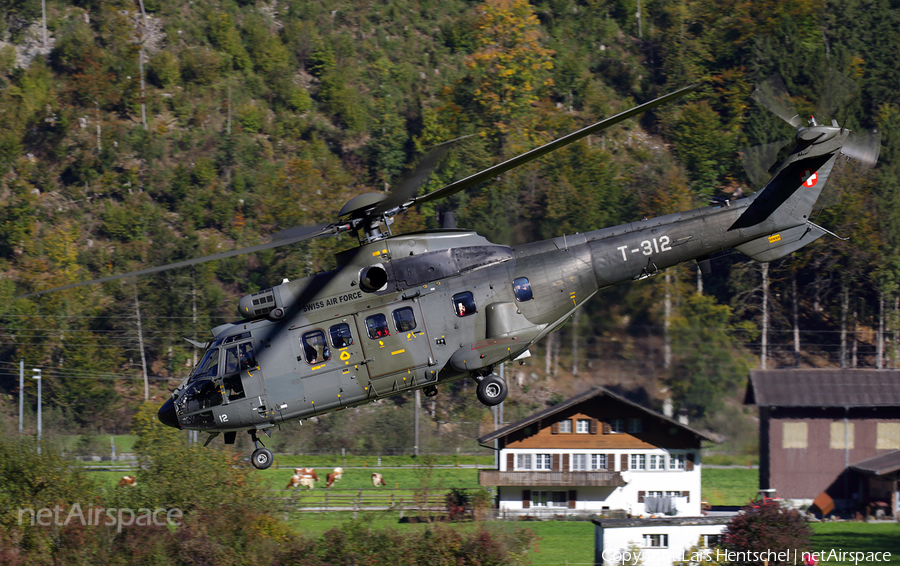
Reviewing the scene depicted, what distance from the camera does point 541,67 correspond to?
10644 centimetres

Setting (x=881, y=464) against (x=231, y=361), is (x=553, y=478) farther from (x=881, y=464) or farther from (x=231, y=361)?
(x=231, y=361)

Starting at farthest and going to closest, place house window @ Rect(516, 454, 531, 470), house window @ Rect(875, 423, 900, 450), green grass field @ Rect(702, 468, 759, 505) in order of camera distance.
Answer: green grass field @ Rect(702, 468, 759, 505) < house window @ Rect(875, 423, 900, 450) < house window @ Rect(516, 454, 531, 470)

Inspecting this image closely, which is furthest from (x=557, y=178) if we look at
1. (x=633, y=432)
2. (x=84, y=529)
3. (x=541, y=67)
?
(x=84, y=529)

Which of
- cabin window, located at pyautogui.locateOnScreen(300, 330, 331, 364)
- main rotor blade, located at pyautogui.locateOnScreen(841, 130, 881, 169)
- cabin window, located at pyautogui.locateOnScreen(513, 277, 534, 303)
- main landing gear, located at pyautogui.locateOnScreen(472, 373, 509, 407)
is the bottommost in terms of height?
main landing gear, located at pyautogui.locateOnScreen(472, 373, 509, 407)

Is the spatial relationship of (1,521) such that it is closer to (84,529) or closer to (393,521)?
(84,529)

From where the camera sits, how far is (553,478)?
174ft

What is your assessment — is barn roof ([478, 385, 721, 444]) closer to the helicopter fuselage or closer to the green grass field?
the green grass field

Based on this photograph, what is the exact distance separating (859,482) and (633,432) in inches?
547

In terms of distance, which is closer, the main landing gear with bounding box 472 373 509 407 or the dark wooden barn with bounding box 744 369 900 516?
the main landing gear with bounding box 472 373 509 407

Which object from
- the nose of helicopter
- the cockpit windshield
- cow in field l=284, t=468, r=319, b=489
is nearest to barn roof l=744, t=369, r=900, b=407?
cow in field l=284, t=468, r=319, b=489

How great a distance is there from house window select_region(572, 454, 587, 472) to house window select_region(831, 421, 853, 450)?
48.9ft

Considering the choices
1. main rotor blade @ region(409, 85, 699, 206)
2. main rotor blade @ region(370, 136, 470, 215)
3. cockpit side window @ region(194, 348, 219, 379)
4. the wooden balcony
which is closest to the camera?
main rotor blade @ region(370, 136, 470, 215)

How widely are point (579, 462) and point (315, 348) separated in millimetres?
34516

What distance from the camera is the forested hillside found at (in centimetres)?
7706
